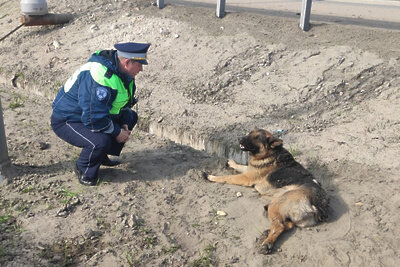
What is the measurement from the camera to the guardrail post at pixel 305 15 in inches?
368

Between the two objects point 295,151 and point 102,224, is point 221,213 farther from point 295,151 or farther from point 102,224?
point 295,151

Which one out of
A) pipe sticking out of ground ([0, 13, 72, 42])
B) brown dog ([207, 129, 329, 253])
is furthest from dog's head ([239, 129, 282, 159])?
pipe sticking out of ground ([0, 13, 72, 42])

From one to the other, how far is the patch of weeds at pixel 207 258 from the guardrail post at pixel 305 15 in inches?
242

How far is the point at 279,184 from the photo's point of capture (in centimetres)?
562

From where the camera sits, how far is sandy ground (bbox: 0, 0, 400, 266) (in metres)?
4.66

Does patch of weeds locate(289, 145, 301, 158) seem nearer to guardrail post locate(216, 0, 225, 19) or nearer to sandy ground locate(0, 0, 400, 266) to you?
sandy ground locate(0, 0, 400, 266)

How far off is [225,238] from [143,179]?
1.50 m

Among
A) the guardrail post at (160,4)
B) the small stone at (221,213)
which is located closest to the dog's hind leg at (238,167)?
the small stone at (221,213)

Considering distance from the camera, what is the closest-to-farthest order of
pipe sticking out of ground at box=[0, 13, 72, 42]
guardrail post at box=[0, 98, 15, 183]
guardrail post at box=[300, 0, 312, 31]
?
guardrail post at box=[0, 98, 15, 183]
guardrail post at box=[300, 0, 312, 31]
pipe sticking out of ground at box=[0, 13, 72, 42]

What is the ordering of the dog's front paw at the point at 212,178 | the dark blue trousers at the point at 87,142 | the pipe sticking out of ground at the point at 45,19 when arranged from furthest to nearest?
the pipe sticking out of ground at the point at 45,19
the dog's front paw at the point at 212,178
the dark blue trousers at the point at 87,142

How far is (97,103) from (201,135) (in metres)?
2.61

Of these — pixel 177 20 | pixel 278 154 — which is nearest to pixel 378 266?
pixel 278 154

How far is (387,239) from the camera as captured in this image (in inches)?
185

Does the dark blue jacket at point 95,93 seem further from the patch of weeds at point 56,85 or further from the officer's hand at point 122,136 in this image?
the patch of weeds at point 56,85
